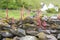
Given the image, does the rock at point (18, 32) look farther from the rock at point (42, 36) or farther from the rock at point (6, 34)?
the rock at point (42, 36)

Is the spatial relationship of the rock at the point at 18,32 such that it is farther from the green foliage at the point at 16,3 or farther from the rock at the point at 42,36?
the green foliage at the point at 16,3

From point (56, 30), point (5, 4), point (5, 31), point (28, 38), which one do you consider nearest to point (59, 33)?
point (56, 30)

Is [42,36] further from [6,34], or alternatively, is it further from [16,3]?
[16,3]

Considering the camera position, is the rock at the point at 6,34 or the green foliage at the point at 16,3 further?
the green foliage at the point at 16,3

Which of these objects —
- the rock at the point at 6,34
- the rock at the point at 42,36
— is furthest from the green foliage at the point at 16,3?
the rock at the point at 42,36

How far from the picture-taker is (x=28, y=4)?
10.9 metres

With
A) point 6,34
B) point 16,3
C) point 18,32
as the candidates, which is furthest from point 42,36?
point 16,3

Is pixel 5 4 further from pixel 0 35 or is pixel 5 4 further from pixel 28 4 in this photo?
pixel 0 35

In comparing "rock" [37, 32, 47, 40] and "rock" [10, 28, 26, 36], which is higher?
"rock" [10, 28, 26, 36]

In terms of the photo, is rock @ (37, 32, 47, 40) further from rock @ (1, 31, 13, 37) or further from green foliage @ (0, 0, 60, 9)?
green foliage @ (0, 0, 60, 9)

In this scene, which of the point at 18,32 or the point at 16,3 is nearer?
the point at 18,32

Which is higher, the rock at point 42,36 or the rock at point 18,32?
the rock at point 18,32

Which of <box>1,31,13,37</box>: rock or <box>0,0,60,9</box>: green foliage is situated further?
<box>0,0,60,9</box>: green foliage


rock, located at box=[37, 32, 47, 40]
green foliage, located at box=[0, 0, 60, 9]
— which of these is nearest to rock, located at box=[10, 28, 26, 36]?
rock, located at box=[37, 32, 47, 40]
